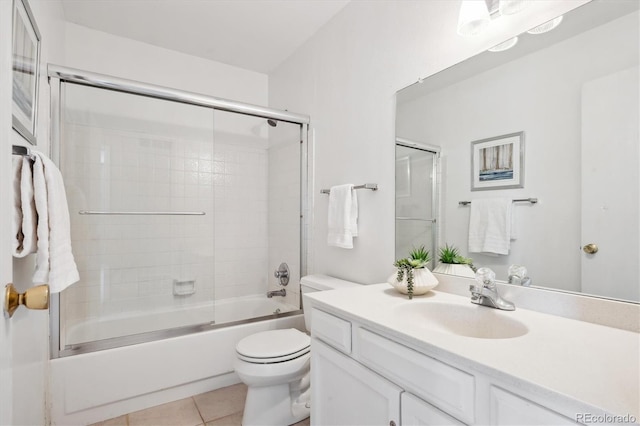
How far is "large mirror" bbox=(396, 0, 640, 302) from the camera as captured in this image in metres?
0.92

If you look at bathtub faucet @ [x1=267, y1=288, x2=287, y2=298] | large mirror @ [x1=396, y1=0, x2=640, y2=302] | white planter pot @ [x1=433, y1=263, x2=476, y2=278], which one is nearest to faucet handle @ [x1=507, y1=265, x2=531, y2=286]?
large mirror @ [x1=396, y1=0, x2=640, y2=302]

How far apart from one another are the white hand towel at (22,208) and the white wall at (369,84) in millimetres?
1436

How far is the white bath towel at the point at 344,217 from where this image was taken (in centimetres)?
183

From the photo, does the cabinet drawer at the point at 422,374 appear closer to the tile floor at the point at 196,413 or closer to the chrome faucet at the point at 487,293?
the chrome faucet at the point at 487,293

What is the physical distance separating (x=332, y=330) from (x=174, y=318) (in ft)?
4.77

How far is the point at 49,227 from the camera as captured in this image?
1016 millimetres

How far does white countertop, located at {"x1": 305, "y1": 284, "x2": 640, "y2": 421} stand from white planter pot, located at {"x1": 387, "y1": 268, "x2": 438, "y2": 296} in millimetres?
211

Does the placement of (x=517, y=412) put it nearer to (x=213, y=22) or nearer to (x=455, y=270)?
(x=455, y=270)

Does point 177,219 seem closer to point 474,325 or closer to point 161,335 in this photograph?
point 161,335

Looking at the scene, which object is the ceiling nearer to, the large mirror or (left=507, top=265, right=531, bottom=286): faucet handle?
the large mirror

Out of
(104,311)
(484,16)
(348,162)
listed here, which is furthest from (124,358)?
(484,16)

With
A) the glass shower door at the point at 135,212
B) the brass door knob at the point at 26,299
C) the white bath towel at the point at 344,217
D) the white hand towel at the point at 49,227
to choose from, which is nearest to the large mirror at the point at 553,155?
the white bath towel at the point at 344,217

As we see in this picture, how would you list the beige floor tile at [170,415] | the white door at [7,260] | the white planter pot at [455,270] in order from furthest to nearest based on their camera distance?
the beige floor tile at [170,415]
the white planter pot at [455,270]
the white door at [7,260]

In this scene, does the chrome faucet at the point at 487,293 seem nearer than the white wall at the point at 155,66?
Yes
